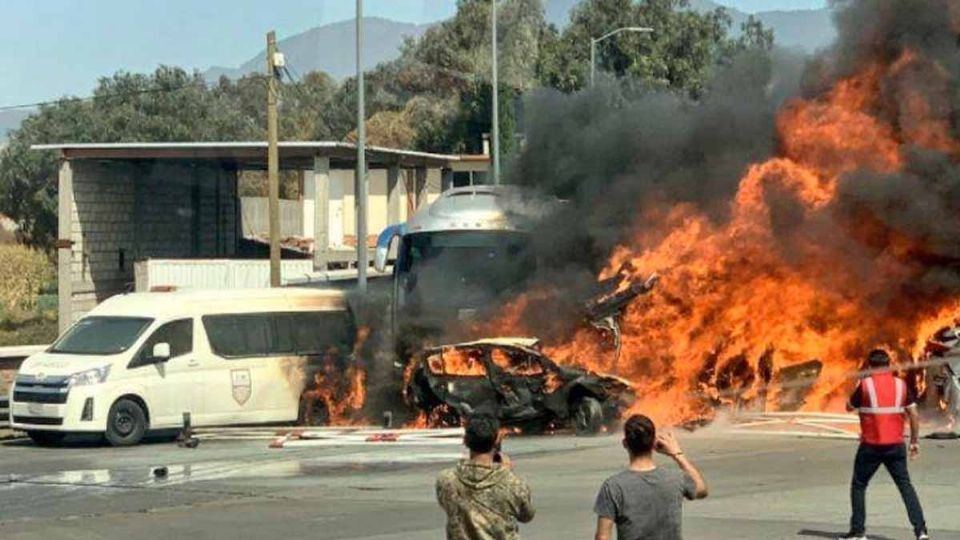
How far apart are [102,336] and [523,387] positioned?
21.1ft

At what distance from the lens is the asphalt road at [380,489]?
1316 centimetres

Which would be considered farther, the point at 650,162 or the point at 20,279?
the point at 20,279

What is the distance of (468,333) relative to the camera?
23.3 m

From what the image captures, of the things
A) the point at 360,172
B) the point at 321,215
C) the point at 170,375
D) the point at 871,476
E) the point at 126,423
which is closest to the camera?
the point at 871,476

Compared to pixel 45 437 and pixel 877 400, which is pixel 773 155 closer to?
pixel 45 437

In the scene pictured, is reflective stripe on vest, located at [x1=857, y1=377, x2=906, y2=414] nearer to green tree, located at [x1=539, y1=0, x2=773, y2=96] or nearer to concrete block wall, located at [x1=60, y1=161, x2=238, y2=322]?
concrete block wall, located at [x1=60, y1=161, x2=238, y2=322]

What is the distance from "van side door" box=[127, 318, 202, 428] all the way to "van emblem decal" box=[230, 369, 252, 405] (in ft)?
1.80

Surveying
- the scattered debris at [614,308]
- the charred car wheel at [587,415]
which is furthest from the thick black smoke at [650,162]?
the charred car wheel at [587,415]

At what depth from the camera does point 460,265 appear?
25.0 meters

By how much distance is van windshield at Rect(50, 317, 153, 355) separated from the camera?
22953 mm

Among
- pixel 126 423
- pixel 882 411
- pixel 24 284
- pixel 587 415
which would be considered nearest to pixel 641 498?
pixel 882 411

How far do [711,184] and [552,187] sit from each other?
3722 mm

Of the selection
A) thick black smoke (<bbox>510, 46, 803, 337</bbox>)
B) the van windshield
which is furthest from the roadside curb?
thick black smoke (<bbox>510, 46, 803, 337</bbox>)

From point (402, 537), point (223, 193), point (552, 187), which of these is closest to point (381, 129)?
point (223, 193)
